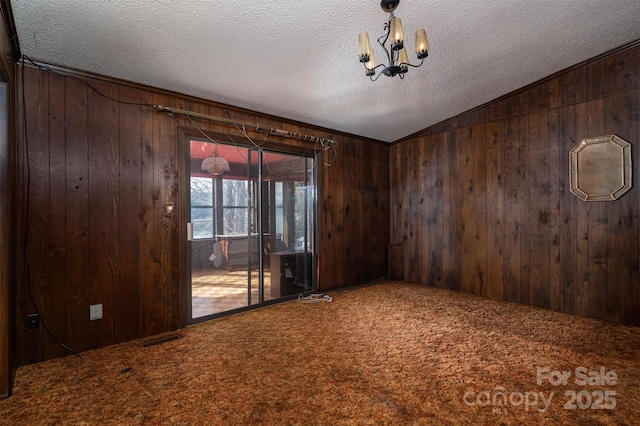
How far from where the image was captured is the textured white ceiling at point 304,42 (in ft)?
6.90

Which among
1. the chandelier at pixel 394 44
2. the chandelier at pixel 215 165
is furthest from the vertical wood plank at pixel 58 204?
the chandelier at pixel 394 44

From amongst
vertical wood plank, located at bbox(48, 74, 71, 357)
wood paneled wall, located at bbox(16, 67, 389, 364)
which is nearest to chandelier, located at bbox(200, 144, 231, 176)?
wood paneled wall, located at bbox(16, 67, 389, 364)

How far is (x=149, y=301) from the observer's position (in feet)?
9.55

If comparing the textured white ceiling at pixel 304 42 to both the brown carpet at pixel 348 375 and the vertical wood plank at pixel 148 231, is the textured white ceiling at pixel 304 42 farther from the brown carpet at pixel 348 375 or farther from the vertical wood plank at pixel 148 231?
the brown carpet at pixel 348 375

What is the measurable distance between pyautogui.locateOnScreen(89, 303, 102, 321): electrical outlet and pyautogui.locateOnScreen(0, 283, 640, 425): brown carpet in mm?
300

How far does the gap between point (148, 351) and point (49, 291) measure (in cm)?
90

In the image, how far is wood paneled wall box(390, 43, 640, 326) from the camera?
3.20 meters

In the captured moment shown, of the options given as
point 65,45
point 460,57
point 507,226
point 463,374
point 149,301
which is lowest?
point 463,374

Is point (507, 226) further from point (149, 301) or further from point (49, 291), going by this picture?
point (49, 291)

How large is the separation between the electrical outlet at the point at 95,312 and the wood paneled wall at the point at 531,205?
165 inches

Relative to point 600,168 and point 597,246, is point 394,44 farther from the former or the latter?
point 597,246

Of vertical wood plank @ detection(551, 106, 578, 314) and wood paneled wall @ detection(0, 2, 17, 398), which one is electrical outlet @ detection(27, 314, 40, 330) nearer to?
wood paneled wall @ detection(0, 2, 17, 398)

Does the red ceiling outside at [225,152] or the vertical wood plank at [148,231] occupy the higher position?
the red ceiling outside at [225,152]

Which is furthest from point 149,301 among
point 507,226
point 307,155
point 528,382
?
point 507,226
